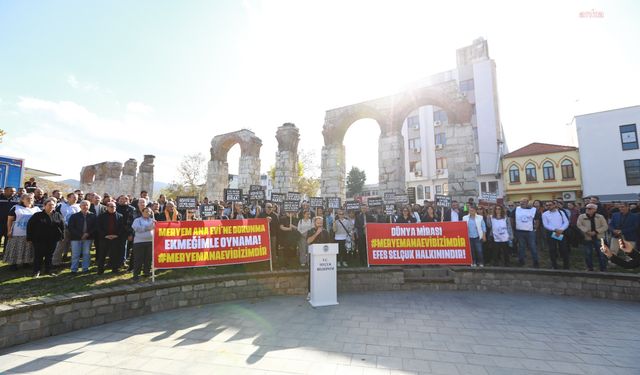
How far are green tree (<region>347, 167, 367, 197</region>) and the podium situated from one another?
4425 centimetres

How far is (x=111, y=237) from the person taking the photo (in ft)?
22.4

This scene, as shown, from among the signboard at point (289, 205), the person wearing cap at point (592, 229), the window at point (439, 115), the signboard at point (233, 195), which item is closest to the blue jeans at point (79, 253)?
the signboard at point (233, 195)

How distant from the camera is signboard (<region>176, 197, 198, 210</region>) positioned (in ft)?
29.9

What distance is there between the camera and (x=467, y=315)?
228 inches

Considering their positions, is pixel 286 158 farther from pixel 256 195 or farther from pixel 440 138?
pixel 440 138

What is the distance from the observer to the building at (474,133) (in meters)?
32.8

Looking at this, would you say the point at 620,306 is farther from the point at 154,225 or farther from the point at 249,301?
the point at 154,225

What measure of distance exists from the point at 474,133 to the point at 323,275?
113ft

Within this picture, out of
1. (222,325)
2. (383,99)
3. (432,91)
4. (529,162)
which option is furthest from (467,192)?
(529,162)

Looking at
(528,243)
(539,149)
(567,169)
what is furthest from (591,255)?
(539,149)

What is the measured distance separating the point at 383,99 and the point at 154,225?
45.9 feet

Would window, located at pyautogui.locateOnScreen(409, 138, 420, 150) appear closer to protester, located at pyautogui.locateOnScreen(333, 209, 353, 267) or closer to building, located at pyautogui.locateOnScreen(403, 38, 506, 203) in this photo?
building, located at pyautogui.locateOnScreen(403, 38, 506, 203)

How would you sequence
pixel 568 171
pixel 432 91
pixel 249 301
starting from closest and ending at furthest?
pixel 249 301 → pixel 432 91 → pixel 568 171

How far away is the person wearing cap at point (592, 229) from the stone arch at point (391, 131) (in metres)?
5.90
